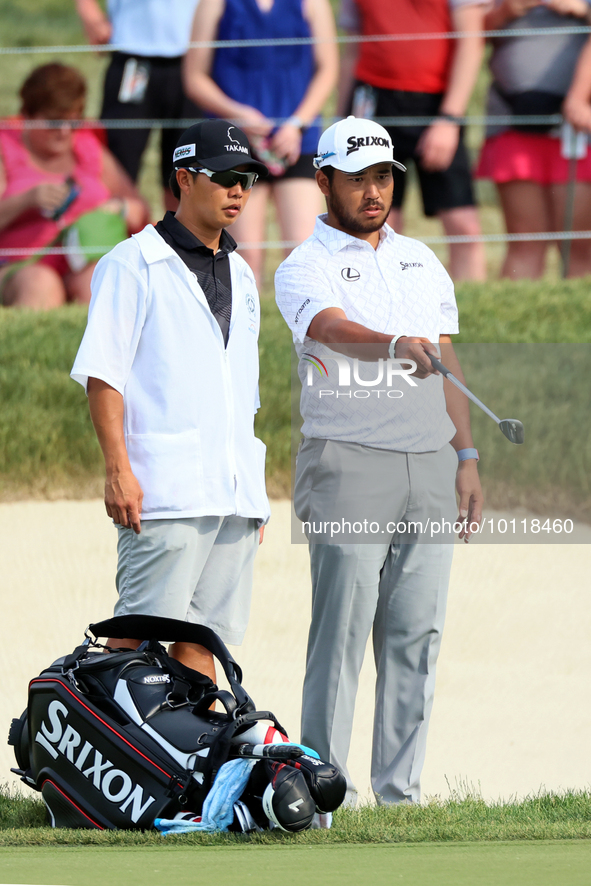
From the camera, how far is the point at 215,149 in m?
3.06

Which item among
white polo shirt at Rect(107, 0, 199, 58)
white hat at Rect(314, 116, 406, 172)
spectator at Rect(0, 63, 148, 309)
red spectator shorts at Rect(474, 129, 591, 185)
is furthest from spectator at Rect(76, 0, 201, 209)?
white hat at Rect(314, 116, 406, 172)

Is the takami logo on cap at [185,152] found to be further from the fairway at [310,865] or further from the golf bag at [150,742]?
the fairway at [310,865]

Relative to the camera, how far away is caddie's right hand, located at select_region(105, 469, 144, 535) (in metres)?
2.94

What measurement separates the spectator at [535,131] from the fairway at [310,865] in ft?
18.6

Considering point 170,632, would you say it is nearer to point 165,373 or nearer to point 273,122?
point 165,373

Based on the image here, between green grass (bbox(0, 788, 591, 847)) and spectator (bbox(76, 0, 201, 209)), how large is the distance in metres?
5.11

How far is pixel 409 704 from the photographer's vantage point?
323 cm

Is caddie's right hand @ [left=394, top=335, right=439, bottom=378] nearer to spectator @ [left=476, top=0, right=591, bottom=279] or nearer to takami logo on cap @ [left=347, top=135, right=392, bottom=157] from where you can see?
takami logo on cap @ [left=347, top=135, right=392, bottom=157]

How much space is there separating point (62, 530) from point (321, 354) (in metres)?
3.75

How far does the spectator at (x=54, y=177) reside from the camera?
7.63 meters

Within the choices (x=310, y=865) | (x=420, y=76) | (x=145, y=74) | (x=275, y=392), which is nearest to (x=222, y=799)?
(x=310, y=865)

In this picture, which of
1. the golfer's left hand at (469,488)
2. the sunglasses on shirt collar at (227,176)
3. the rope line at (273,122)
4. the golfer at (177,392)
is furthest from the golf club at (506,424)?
the rope line at (273,122)

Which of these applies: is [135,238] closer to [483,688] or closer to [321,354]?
[321,354]

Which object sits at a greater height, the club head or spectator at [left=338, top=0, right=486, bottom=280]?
spectator at [left=338, top=0, right=486, bottom=280]
